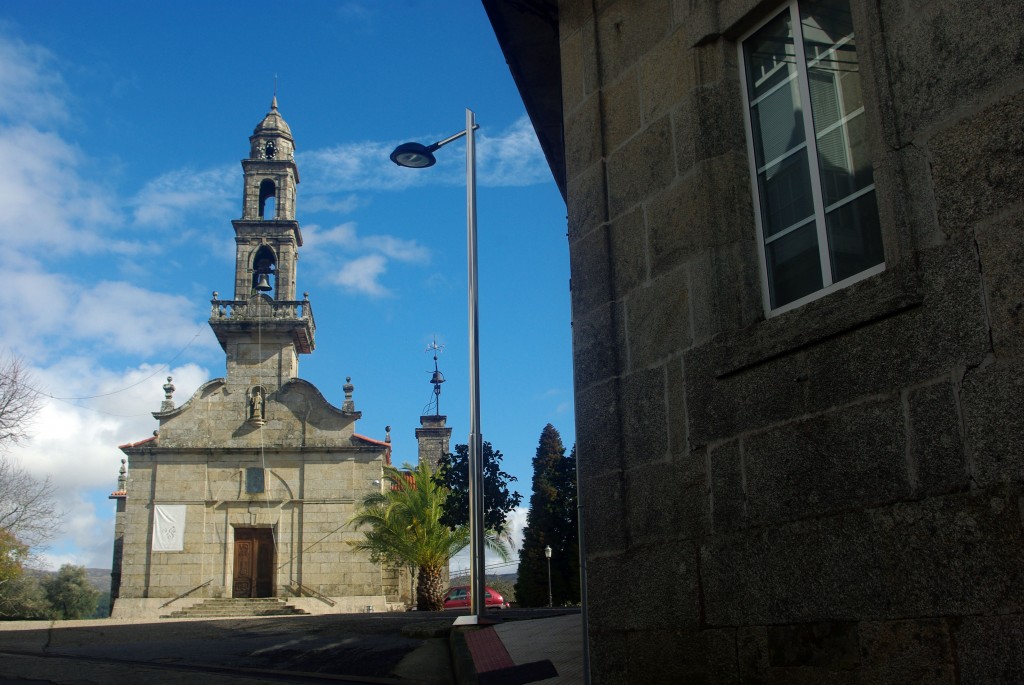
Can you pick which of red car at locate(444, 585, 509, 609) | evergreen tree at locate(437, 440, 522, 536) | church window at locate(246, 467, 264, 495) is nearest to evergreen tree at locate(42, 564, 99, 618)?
church window at locate(246, 467, 264, 495)

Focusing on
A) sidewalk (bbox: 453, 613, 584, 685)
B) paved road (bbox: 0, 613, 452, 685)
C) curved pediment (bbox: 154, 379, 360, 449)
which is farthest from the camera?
curved pediment (bbox: 154, 379, 360, 449)

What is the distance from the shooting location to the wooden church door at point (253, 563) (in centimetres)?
3803

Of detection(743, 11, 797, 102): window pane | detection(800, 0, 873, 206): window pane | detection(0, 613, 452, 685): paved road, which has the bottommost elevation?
detection(0, 613, 452, 685): paved road

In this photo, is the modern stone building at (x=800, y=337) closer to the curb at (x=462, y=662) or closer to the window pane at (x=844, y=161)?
the window pane at (x=844, y=161)

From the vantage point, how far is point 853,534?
4344 millimetres

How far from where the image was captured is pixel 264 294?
136 feet

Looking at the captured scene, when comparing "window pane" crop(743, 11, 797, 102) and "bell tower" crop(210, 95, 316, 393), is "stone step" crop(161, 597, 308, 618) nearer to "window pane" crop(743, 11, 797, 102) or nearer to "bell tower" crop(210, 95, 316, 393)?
"bell tower" crop(210, 95, 316, 393)

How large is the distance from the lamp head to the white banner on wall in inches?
1137

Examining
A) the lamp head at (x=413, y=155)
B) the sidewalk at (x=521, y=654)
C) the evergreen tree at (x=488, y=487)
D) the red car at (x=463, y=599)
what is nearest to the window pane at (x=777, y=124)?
the sidewalk at (x=521, y=654)

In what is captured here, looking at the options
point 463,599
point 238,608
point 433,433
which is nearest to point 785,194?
point 463,599

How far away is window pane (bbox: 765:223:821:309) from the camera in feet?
16.7

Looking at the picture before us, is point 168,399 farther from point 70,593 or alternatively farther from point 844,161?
point 844,161

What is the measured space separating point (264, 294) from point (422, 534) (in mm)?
16136

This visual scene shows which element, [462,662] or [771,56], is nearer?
[771,56]
